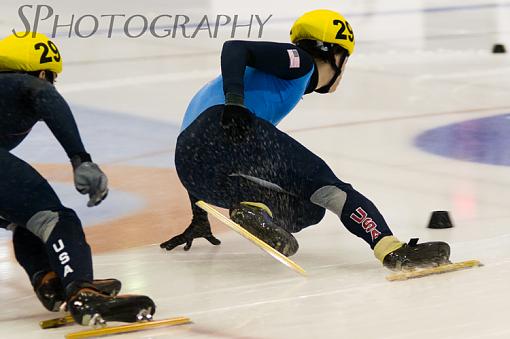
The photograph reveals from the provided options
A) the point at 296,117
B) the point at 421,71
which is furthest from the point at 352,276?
the point at 421,71

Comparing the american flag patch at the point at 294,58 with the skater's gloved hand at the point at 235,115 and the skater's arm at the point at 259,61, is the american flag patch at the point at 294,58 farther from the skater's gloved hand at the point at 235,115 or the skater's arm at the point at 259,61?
the skater's gloved hand at the point at 235,115

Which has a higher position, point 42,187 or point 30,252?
point 42,187

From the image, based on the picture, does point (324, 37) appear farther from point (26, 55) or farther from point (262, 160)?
point (26, 55)

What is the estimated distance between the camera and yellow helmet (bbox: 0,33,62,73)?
172 inches

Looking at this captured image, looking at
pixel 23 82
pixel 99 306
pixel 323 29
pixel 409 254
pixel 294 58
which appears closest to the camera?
pixel 99 306

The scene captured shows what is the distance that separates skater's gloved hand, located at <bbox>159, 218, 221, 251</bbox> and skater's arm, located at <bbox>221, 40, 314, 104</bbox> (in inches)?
30.5

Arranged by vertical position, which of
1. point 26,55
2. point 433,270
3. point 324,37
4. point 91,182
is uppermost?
point 324,37

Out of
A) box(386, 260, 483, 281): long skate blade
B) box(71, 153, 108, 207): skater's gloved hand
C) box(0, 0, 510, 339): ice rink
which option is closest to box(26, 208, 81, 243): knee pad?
box(71, 153, 108, 207): skater's gloved hand

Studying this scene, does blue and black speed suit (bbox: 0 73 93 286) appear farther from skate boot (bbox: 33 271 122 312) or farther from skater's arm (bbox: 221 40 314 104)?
skater's arm (bbox: 221 40 314 104)

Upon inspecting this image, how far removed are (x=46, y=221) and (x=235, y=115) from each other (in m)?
0.98

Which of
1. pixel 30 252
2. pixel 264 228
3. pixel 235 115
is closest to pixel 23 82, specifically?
pixel 30 252

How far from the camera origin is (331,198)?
4.83 m

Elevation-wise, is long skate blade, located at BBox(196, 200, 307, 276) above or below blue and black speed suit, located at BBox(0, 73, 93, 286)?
below

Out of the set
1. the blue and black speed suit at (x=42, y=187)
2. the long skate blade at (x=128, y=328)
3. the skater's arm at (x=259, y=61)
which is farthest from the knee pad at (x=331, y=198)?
the blue and black speed suit at (x=42, y=187)
